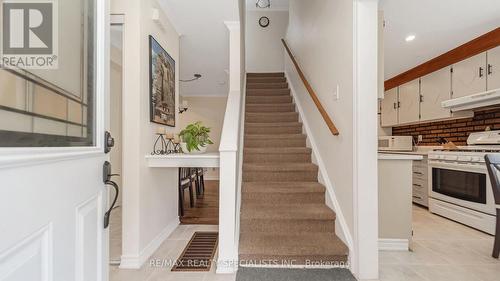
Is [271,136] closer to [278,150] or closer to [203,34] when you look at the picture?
[278,150]

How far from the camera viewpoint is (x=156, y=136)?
2.57m

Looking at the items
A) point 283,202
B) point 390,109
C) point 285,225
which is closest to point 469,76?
point 390,109

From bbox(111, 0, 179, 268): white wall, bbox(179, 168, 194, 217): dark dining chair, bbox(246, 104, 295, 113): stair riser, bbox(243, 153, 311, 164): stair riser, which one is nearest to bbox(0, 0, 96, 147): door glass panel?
bbox(111, 0, 179, 268): white wall

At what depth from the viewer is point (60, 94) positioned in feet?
2.46

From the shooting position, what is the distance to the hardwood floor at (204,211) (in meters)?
3.31

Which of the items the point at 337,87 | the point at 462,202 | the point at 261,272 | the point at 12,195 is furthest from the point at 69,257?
the point at 462,202

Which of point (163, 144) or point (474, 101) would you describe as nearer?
point (163, 144)

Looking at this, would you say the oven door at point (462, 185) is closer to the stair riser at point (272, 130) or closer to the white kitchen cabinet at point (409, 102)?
the white kitchen cabinet at point (409, 102)

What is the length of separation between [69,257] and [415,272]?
237 cm

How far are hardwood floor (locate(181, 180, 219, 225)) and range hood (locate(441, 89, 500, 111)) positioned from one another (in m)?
3.73

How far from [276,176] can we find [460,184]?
2.50 m

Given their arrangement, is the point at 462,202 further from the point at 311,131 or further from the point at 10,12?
the point at 10,12

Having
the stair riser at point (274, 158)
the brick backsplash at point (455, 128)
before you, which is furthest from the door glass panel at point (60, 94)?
the brick backsplash at point (455, 128)

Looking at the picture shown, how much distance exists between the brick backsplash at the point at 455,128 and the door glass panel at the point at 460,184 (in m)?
0.90
